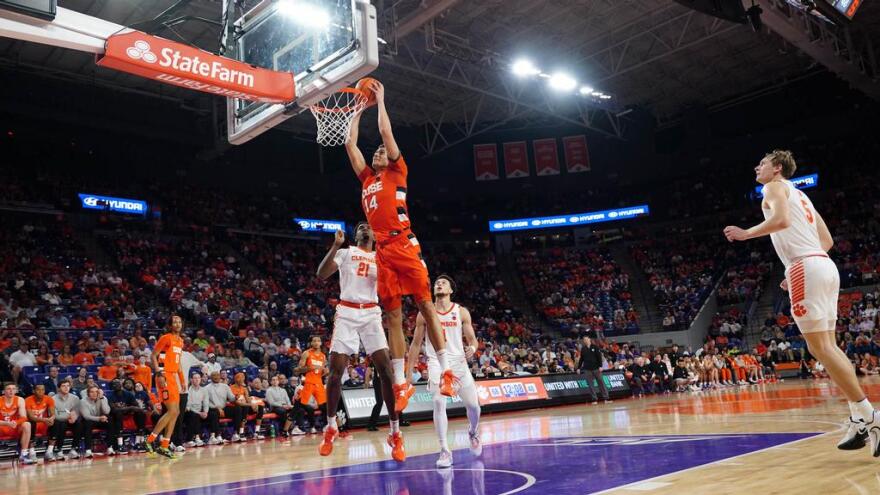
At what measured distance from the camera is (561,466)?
5293 mm

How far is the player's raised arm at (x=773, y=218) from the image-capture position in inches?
185

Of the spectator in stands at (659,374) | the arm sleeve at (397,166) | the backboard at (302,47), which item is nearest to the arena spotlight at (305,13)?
the backboard at (302,47)

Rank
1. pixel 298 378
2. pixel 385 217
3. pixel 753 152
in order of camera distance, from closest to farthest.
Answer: pixel 385 217 < pixel 298 378 < pixel 753 152

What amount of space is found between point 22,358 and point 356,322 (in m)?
10.1

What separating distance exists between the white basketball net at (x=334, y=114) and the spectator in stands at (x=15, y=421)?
21.8 ft

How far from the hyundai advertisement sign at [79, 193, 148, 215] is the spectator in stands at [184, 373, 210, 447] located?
45.8ft

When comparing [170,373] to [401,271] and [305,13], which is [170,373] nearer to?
[305,13]

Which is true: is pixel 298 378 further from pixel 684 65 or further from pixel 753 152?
pixel 753 152

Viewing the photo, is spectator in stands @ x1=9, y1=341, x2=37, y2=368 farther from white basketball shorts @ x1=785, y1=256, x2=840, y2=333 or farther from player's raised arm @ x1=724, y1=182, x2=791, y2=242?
white basketball shorts @ x1=785, y1=256, x2=840, y2=333

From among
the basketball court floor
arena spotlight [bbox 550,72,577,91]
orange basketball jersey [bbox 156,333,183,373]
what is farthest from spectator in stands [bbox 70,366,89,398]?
arena spotlight [bbox 550,72,577,91]

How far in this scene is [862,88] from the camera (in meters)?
25.5

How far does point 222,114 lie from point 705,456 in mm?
24630

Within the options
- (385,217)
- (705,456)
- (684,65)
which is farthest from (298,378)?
(684,65)

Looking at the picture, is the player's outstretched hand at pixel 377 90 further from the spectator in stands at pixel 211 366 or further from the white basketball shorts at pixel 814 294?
the spectator in stands at pixel 211 366
